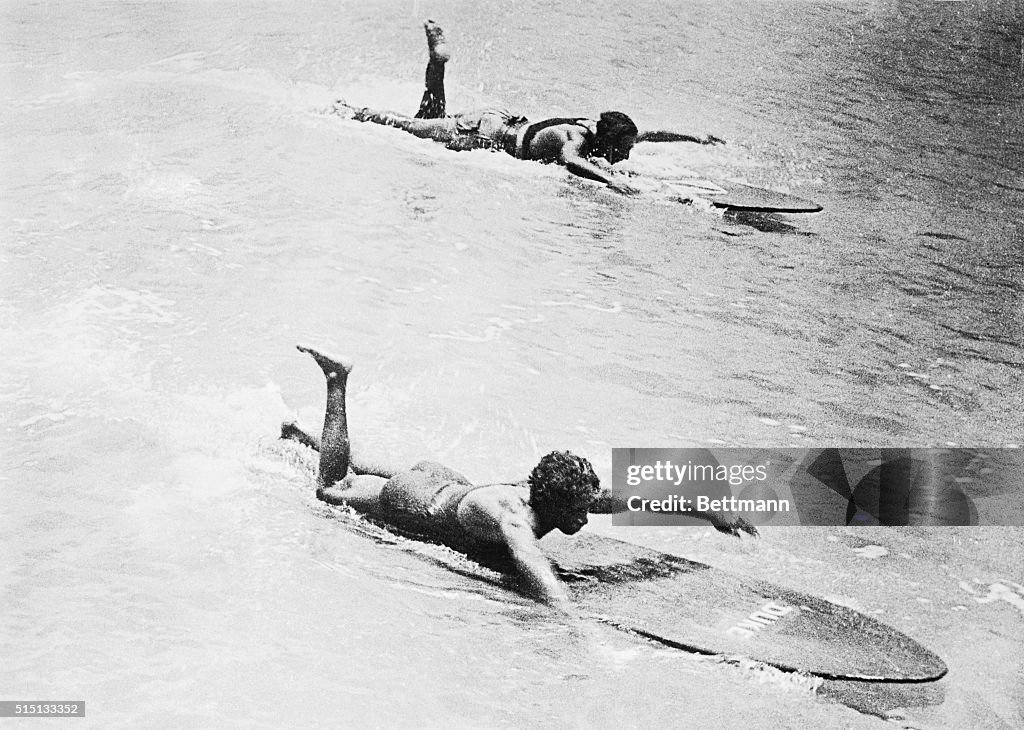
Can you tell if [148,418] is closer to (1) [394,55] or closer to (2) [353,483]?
(2) [353,483]

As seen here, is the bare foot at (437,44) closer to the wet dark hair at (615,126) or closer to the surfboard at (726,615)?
the wet dark hair at (615,126)

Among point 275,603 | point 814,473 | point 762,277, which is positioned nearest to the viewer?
point 275,603

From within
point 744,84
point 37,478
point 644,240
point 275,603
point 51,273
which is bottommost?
point 275,603

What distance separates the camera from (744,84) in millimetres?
3941

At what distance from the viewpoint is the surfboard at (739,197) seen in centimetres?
385

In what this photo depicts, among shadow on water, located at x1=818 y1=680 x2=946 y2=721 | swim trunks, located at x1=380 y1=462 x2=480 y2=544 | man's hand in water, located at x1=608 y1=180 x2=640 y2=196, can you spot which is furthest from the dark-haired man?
man's hand in water, located at x1=608 y1=180 x2=640 y2=196

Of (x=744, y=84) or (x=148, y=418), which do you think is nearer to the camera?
(x=148, y=418)

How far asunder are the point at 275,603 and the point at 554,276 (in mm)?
1425

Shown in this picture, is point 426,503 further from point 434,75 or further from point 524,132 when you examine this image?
point 434,75

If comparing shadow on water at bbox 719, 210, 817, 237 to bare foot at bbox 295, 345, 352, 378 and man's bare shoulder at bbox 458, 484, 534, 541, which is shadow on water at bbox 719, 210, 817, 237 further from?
bare foot at bbox 295, 345, 352, 378

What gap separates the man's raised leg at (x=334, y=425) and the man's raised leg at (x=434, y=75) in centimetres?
103

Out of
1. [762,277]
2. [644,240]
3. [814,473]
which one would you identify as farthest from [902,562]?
[644,240]

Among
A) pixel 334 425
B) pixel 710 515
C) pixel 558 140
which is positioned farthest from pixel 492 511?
pixel 558 140

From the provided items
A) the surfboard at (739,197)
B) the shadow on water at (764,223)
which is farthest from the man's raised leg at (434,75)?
the shadow on water at (764,223)
